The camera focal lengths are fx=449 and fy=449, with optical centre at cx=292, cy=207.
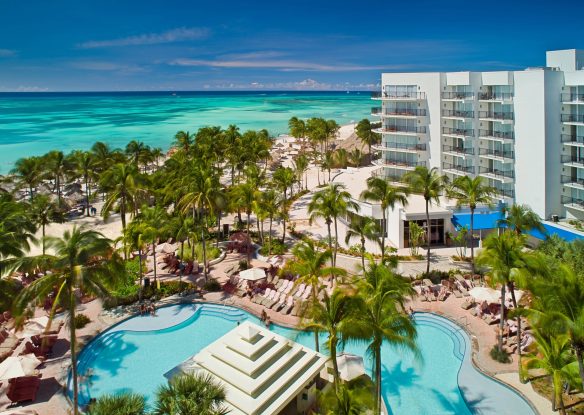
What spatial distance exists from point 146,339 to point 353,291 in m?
13.6

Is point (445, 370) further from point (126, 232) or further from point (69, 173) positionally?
point (69, 173)

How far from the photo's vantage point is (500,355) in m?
21.2

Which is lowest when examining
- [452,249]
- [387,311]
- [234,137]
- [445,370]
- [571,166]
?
[445,370]

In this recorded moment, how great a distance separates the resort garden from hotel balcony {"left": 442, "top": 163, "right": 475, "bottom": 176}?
10.1m

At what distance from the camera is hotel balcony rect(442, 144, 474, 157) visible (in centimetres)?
4400

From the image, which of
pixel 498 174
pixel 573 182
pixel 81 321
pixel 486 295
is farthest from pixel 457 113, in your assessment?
pixel 81 321

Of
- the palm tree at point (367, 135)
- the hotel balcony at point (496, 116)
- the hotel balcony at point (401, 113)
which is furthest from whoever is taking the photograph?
the palm tree at point (367, 135)

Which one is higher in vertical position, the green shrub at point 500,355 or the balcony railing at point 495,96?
the balcony railing at point 495,96

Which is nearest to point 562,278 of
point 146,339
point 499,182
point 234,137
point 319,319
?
point 319,319

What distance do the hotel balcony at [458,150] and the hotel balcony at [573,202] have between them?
9.72 meters

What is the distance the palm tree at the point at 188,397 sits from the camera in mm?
10703

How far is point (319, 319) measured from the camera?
15891 mm

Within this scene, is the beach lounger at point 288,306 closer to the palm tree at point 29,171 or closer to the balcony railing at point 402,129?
the balcony railing at point 402,129

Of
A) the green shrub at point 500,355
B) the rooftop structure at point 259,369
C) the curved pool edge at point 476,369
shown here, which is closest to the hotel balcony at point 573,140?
the curved pool edge at point 476,369
